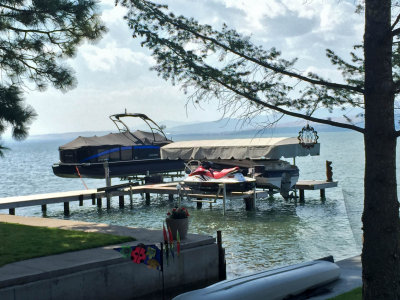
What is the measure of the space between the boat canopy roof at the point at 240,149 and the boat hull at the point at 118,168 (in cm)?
455

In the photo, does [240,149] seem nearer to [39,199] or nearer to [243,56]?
[39,199]

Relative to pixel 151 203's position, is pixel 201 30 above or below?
above

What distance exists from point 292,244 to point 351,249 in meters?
1.73

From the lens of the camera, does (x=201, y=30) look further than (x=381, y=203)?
Yes

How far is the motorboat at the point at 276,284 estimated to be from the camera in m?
9.31

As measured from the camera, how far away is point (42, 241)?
11.9 meters

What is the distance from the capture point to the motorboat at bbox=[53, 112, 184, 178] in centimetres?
3269

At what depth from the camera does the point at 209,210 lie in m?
26.4

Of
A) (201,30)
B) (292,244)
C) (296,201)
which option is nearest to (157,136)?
(296,201)

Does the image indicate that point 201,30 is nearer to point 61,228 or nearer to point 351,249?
point 61,228

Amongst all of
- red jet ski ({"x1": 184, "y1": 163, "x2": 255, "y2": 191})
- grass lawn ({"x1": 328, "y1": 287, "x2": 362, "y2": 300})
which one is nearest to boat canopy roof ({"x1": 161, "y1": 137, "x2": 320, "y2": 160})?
red jet ski ({"x1": 184, "y1": 163, "x2": 255, "y2": 191})

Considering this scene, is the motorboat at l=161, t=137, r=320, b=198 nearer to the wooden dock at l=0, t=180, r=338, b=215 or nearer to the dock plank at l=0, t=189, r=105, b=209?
the wooden dock at l=0, t=180, r=338, b=215

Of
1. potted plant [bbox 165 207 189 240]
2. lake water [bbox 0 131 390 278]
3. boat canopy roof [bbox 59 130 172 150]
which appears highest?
boat canopy roof [bbox 59 130 172 150]

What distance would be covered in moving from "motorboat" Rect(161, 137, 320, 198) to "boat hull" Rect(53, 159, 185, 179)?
15.9 feet
